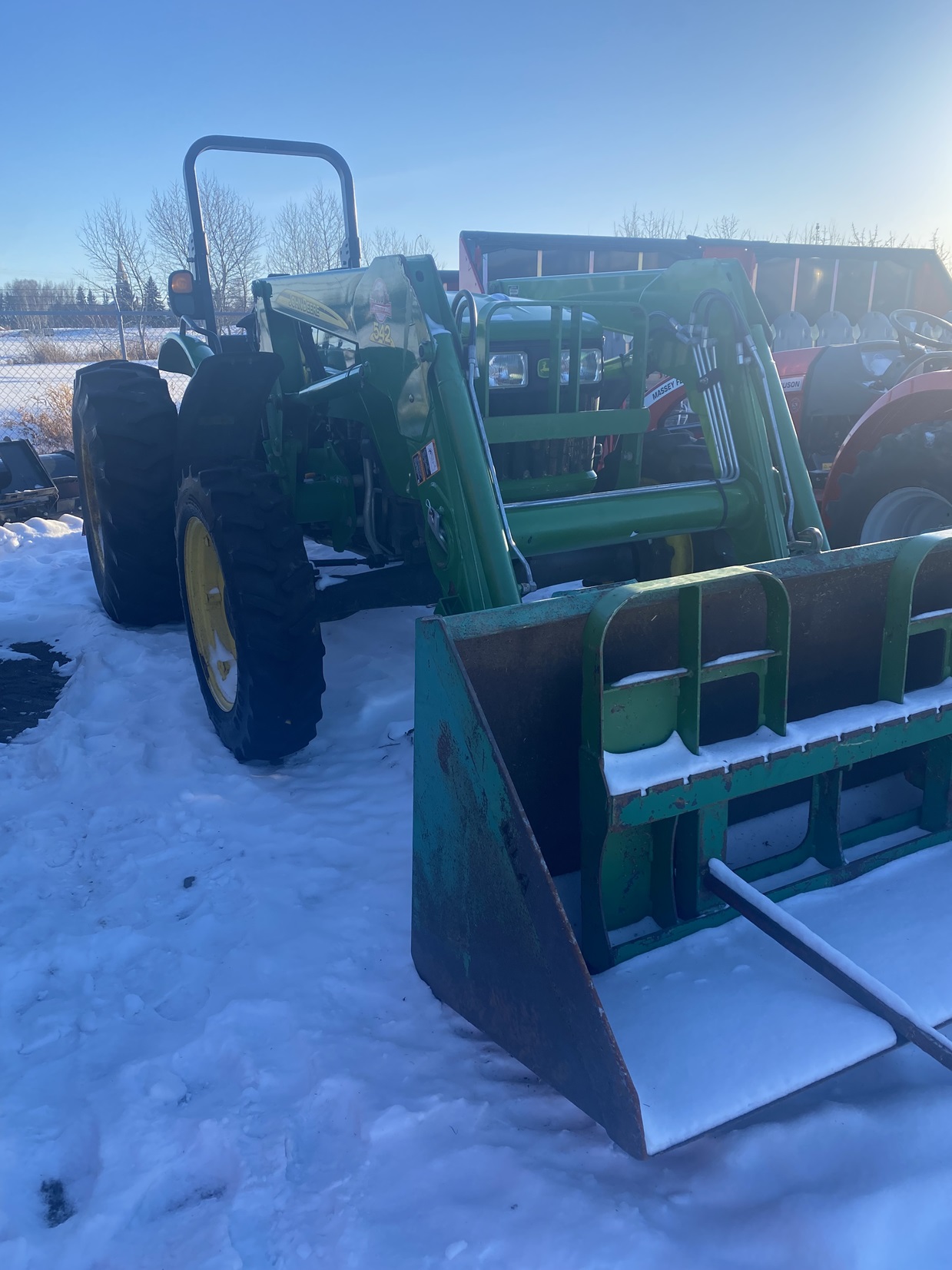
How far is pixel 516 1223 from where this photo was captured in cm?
164

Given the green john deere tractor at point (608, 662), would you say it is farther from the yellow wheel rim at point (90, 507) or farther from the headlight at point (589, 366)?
the yellow wheel rim at point (90, 507)

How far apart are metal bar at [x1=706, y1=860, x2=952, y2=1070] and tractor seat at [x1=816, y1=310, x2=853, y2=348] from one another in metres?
10.8

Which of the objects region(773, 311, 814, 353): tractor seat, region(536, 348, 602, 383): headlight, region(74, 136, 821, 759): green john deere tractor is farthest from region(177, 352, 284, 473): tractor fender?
region(773, 311, 814, 353): tractor seat

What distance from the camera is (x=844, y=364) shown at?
6156mm

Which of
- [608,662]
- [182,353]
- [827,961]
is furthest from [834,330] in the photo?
[827,961]

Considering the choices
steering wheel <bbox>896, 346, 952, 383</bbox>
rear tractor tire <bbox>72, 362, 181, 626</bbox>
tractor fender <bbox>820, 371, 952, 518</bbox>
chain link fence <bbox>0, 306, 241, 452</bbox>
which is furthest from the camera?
chain link fence <bbox>0, 306, 241, 452</bbox>

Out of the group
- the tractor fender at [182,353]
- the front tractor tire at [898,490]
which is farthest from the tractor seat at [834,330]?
the tractor fender at [182,353]

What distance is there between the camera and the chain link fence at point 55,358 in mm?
13336

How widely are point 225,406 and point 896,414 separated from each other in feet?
9.99

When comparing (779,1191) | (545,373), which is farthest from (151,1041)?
(545,373)

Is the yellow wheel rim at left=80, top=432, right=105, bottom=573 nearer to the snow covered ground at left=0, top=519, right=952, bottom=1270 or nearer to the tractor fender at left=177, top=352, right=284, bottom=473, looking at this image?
the tractor fender at left=177, top=352, right=284, bottom=473

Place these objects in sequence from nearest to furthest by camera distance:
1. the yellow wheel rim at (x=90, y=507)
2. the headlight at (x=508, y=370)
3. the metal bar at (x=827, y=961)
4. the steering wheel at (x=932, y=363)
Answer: the metal bar at (x=827, y=961), the headlight at (x=508, y=370), the steering wheel at (x=932, y=363), the yellow wheel rim at (x=90, y=507)

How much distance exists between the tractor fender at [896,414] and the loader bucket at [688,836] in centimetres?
165

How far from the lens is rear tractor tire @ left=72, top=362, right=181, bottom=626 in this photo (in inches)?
170
